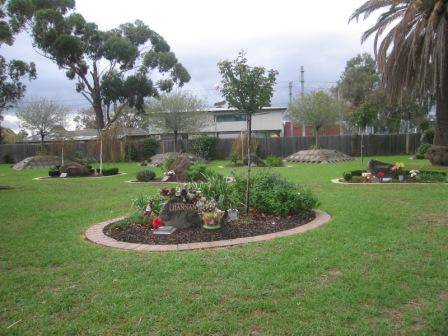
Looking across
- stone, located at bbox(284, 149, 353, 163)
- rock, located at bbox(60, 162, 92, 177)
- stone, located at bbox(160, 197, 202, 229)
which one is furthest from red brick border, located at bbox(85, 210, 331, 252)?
stone, located at bbox(284, 149, 353, 163)

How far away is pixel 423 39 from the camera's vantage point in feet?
51.1

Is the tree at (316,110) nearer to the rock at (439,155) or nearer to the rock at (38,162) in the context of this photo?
the rock at (439,155)

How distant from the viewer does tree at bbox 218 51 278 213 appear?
6.87 m

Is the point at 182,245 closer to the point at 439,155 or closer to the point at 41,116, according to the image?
the point at 439,155

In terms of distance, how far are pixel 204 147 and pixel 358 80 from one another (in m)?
18.5

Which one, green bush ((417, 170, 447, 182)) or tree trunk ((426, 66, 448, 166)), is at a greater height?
tree trunk ((426, 66, 448, 166))

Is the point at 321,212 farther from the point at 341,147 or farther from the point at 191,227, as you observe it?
the point at 341,147

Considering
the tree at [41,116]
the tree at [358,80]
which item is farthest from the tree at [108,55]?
the tree at [358,80]

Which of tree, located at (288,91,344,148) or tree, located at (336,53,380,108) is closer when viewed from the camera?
tree, located at (288,91,344,148)

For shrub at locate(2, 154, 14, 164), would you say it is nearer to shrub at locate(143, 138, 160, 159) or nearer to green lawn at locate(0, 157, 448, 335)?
shrub at locate(143, 138, 160, 159)

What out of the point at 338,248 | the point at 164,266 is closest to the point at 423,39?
the point at 338,248

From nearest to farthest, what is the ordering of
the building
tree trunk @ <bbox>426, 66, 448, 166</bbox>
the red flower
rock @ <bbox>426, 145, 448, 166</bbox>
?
the red flower < rock @ <bbox>426, 145, 448, 166</bbox> < tree trunk @ <bbox>426, 66, 448, 166</bbox> < the building

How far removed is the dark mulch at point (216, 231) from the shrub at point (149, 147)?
2325 cm

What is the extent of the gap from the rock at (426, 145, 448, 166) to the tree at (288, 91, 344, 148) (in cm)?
Answer: 1469
